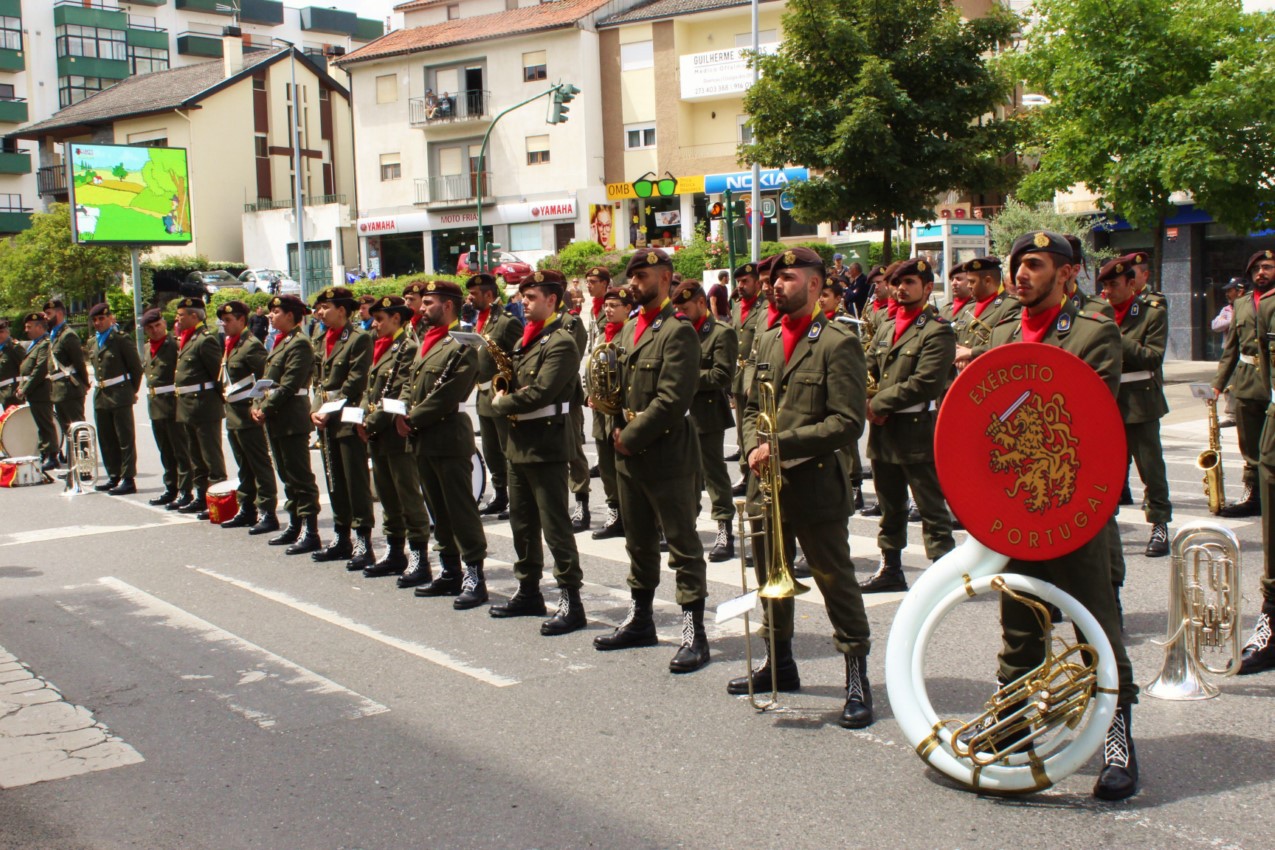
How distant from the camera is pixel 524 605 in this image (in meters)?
7.89

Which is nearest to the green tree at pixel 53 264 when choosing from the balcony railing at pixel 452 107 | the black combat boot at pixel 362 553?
the balcony railing at pixel 452 107

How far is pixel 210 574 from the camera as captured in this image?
376 inches

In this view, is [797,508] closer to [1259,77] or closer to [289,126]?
[1259,77]

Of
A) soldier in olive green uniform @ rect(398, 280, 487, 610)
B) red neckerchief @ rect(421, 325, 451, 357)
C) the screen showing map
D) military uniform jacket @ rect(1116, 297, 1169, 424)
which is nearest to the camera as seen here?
soldier in olive green uniform @ rect(398, 280, 487, 610)

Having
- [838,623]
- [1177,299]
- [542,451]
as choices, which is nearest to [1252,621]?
[838,623]

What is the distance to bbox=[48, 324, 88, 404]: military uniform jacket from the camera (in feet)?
51.0

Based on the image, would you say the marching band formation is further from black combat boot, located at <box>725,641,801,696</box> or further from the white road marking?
the white road marking

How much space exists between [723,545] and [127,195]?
28.6 meters

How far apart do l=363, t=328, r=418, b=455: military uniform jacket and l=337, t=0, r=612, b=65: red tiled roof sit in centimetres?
4236

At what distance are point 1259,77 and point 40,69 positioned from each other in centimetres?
6741

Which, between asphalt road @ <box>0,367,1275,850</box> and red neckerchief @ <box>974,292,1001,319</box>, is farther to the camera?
red neckerchief @ <box>974,292,1001,319</box>

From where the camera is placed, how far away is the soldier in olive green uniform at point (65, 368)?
15.5 m

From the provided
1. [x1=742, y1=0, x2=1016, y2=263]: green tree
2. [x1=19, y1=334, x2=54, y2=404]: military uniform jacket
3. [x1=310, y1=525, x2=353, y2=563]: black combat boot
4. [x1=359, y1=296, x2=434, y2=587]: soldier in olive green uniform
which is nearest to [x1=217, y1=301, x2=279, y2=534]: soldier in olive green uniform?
[x1=310, y1=525, x2=353, y2=563]: black combat boot

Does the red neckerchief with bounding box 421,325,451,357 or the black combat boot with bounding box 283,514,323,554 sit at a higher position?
the red neckerchief with bounding box 421,325,451,357
